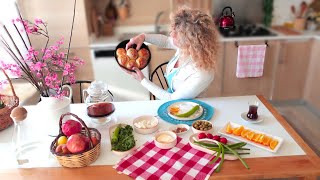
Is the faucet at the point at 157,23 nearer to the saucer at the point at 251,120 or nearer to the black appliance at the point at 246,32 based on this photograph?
the black appliance at the point at 246,32

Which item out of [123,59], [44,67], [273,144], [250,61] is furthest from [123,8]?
[273,144]

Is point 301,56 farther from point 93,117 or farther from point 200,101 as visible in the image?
point 93,117

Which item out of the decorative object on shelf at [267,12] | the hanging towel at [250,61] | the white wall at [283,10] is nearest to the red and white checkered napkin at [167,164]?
the hanging towel at [250,61]

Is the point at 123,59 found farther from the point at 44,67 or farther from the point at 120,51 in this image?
the point at 44,67

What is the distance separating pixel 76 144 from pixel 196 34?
930mm

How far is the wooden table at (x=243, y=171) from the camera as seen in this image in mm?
1162

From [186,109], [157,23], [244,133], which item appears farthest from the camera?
[157,23]

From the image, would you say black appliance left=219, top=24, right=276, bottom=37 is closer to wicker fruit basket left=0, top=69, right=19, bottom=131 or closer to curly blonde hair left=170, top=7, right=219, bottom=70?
curly blonde hair left=170, top=7, right=219, bottom=70

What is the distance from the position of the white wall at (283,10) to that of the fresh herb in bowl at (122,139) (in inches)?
112

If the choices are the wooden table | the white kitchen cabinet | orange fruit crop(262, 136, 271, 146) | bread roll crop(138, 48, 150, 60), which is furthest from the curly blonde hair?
the white kitchen cabinet

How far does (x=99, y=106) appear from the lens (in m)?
1.51

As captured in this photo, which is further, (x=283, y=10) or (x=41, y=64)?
(x=283, y=10)

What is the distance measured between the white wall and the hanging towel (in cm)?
73

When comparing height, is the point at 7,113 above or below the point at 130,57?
below
